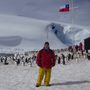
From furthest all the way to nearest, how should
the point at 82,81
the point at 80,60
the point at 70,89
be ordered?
1. the point at 80,60
2. the point at 82,81
3. the point at 70,89

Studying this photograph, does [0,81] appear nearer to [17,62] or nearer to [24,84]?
[24,84]

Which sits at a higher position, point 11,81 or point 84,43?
point 84,43

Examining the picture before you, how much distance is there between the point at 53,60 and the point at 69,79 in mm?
2922

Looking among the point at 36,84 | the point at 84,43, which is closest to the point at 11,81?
the point at 36,84

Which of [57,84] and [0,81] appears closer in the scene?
[57,84]

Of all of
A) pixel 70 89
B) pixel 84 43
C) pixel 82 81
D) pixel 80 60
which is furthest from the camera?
pixel 84 43

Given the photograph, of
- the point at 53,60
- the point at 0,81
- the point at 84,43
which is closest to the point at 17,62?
the point at 84,43

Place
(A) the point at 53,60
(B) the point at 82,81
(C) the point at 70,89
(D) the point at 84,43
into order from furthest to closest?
(D) the point at 84,43, (B) the point at 82,81, (A) the point at 53,60, (C) the point at 70,89

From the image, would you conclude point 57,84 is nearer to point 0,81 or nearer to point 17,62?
point 0,81

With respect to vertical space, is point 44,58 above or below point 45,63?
above

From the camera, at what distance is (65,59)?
114 ft

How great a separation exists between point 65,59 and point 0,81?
1460 cm

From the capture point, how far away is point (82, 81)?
2005cm

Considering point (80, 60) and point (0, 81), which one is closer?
point (0, 81)
